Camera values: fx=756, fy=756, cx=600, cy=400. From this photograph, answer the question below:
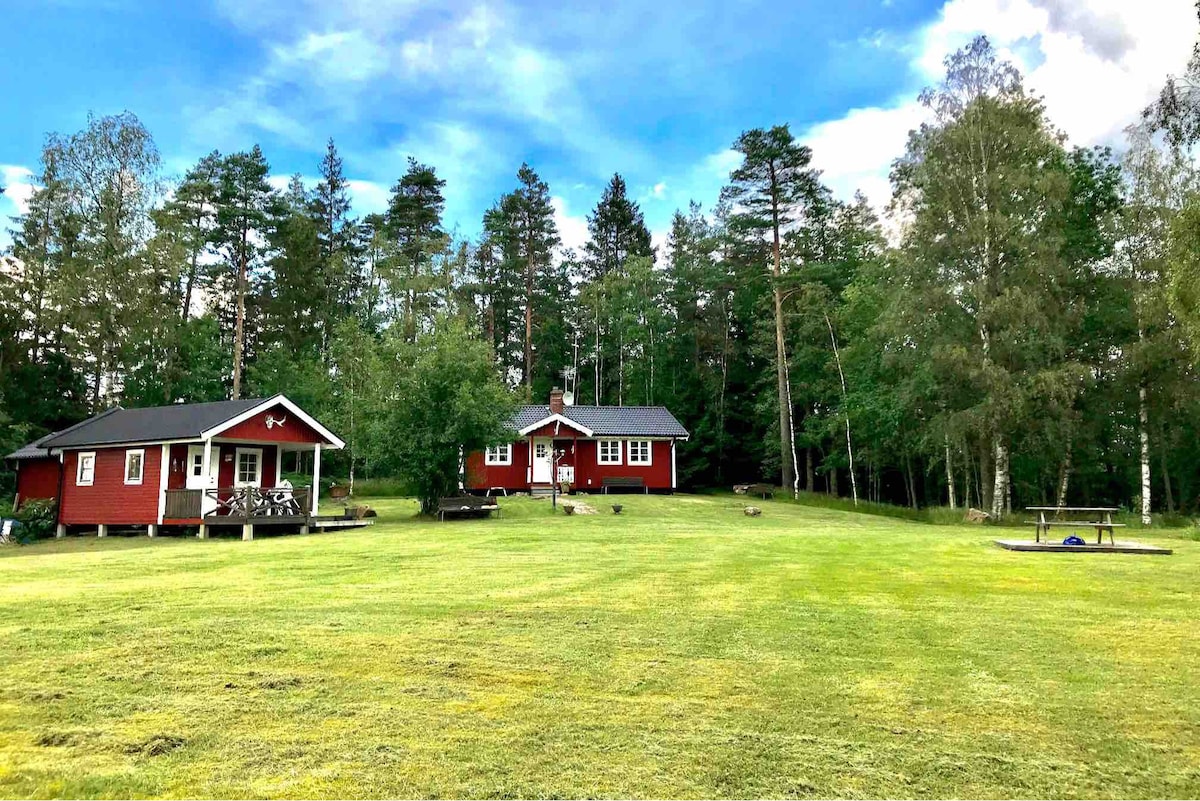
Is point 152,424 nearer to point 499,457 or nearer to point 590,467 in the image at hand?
point 499,457

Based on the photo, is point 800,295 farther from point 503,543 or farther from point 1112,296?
point 503,543

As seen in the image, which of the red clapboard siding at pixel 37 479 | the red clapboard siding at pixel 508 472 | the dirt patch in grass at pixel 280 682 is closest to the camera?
the dirt patch in grass at pixel 280 682

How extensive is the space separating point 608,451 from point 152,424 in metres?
18.5

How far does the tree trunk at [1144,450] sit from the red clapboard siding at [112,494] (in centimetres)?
2741

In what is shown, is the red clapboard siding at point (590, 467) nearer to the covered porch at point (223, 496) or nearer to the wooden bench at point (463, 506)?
the wooden bench at point (463, 506)

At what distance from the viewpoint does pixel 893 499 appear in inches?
1655

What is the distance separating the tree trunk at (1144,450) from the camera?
22.3m

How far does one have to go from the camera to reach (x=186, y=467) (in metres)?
20.0

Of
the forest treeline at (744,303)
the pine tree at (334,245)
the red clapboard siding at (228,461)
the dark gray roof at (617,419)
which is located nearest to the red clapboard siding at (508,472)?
the dark gray roof at (617,419)

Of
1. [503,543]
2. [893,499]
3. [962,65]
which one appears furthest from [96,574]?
[893,499]

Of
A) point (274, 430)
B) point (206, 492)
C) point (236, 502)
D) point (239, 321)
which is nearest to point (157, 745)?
point (236, 502)

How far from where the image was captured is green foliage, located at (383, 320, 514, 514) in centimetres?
2075

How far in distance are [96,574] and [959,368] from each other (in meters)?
22.0

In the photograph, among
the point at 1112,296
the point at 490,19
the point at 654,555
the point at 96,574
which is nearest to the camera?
the point at 96,574
